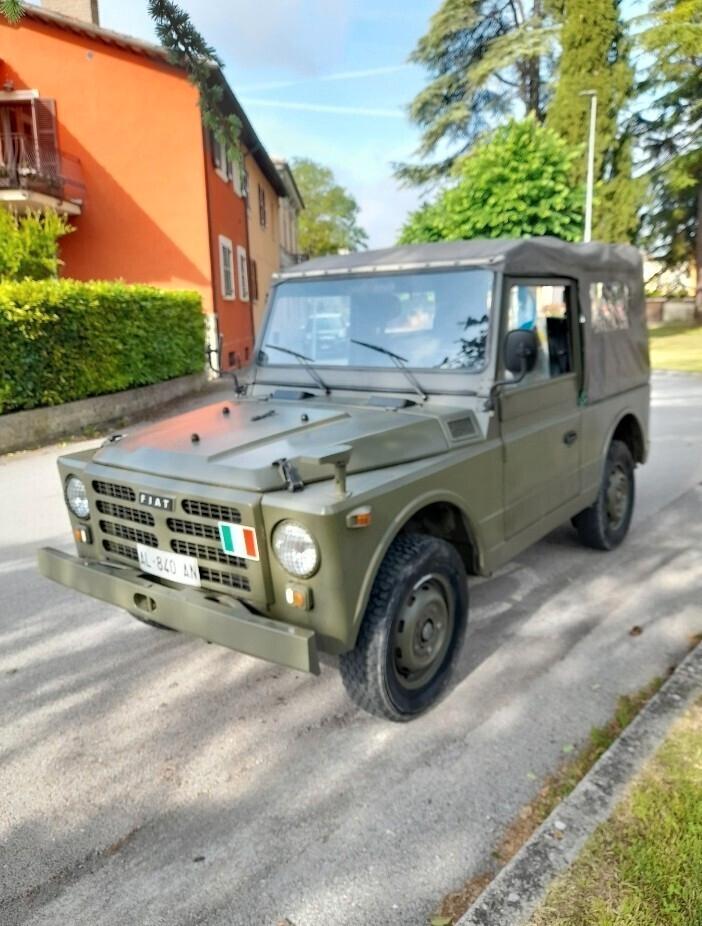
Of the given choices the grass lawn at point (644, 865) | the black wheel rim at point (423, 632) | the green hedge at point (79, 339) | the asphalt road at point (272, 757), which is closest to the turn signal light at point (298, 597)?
the black wheel rim at point (423, 632)

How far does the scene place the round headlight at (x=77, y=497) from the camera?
349 cm

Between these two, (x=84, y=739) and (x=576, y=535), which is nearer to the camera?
(x=84, y=739)

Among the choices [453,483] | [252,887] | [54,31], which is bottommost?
[252,887]

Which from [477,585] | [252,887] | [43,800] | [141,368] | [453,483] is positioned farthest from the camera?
[141,368]

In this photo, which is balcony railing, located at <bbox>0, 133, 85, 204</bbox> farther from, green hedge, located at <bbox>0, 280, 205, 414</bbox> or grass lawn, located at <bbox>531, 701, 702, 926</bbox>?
grass lawn, located at <bbox>531, 701, 702, 926</bbox>

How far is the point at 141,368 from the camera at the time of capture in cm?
1240

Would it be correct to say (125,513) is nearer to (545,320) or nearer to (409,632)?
(409,632)

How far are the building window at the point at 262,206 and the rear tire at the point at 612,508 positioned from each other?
24018 mm

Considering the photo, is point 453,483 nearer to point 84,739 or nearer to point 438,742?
point 438,742

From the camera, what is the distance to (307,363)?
4223mm

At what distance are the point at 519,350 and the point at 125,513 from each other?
203 cm

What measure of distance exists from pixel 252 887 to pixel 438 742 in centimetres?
104

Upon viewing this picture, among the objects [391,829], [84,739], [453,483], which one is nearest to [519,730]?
[391,829]

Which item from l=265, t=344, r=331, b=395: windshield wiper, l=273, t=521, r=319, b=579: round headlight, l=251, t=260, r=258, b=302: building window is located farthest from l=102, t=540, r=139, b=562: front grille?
l=251, t=260, r=258, b=302: building window
